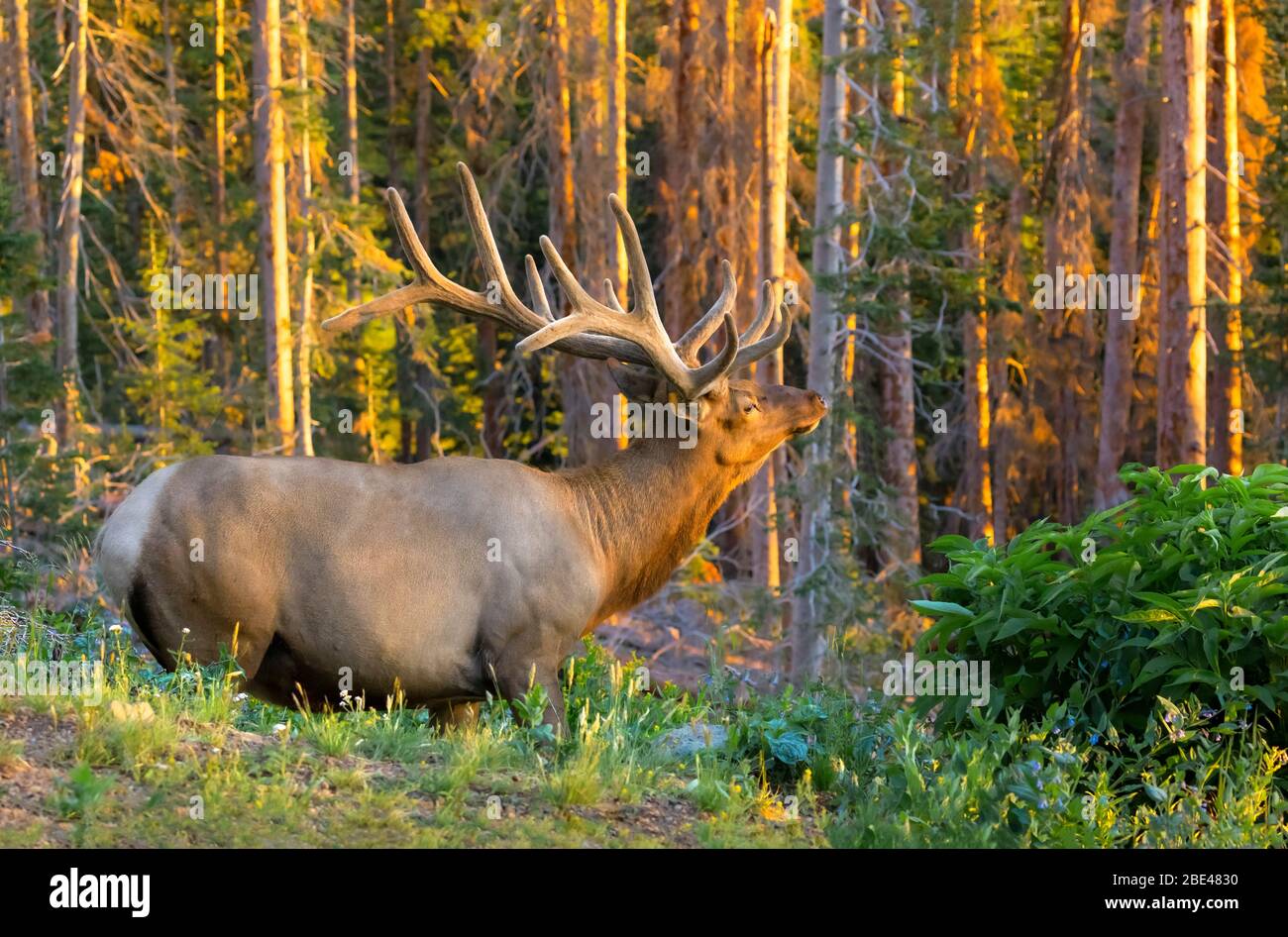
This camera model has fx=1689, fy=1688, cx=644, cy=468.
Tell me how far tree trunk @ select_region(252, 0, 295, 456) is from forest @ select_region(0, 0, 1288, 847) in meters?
0.06

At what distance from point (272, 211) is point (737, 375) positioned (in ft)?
24.8

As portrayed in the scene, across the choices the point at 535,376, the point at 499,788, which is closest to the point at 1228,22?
the point at 535,376

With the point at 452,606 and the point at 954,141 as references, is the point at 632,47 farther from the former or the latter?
the point at 452,606

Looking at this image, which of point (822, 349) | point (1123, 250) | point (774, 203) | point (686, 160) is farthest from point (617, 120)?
point (1123, 250)

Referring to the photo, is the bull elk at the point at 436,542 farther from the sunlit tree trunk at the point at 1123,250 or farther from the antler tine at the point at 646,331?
the sunlit tree trunk at the point at 1123,250

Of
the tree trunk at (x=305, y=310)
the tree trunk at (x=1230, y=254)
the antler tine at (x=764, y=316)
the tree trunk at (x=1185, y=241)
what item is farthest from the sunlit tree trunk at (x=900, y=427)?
the antler tine at (x=764, y=316)

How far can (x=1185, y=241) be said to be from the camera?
19844 mm

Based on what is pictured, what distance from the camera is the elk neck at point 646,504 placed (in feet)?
28.3

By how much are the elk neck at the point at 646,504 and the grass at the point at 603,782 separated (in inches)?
78.8

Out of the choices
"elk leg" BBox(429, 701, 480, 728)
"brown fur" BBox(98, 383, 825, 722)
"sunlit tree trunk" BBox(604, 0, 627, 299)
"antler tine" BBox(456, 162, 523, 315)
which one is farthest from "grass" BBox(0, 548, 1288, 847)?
"sunlit tree trunk" BBox(604, 0, 627, 299)

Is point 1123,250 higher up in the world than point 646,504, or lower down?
higher up

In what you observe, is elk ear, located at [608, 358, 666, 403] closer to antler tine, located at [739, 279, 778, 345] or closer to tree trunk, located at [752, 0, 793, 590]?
antler tine, located at [739, 279, 778, 345]

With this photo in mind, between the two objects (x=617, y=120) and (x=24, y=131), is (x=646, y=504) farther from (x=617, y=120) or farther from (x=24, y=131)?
(x=24, y=131)

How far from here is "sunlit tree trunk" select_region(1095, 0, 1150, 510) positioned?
26953 mm
